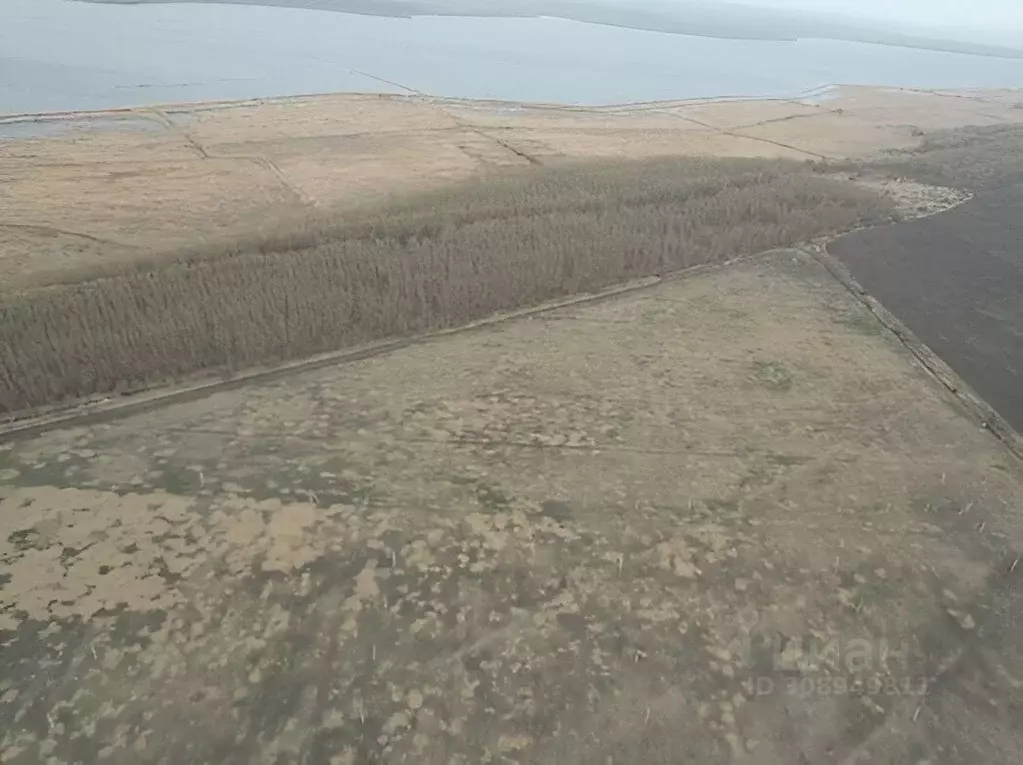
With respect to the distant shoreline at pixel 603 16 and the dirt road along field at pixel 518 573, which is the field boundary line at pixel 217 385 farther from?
the distant shoreline at pixel 603 16

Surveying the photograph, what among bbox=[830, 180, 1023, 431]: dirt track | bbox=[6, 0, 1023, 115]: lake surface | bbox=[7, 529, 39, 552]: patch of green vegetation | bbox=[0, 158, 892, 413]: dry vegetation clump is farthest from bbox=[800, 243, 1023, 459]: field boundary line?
bbox=[6, 0, 1023, 115]: lake surface

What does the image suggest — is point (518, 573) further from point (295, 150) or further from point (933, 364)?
point (295, 150)

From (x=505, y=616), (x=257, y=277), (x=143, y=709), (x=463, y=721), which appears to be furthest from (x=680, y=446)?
(x=257, y=277)

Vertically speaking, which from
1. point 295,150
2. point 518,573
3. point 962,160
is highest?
point 295,150

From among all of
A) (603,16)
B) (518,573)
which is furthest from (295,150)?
(603,16)

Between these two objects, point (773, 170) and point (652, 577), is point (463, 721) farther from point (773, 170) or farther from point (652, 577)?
point (773, 170)

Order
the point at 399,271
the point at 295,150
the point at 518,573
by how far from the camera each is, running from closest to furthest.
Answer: the point at 518,573, the point at 399,271, the point at 295,150

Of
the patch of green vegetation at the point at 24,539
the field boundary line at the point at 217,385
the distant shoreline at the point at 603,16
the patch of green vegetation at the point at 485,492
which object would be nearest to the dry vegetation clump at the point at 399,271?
the field boundary line at the point at 217,385
